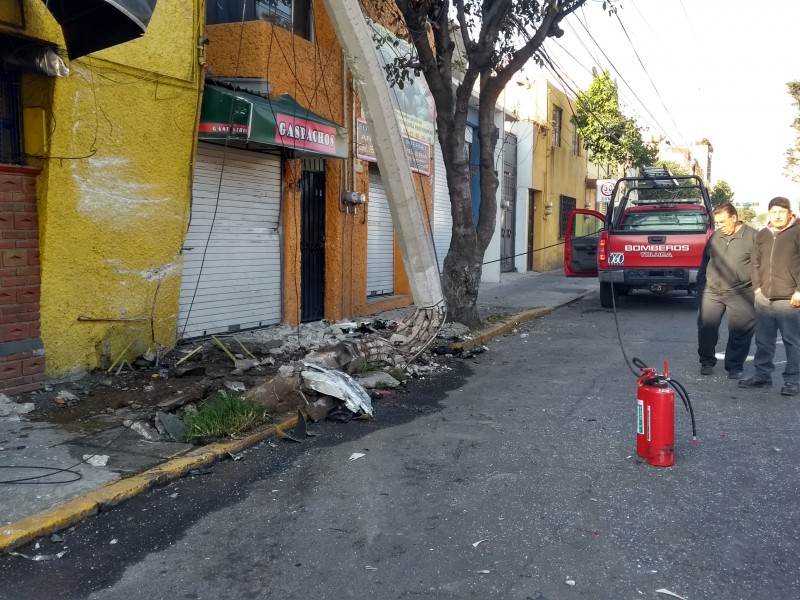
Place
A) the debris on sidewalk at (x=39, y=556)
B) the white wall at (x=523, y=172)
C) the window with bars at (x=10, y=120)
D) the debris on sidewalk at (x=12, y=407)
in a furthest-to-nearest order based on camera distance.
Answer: the white wall at (x=523, y=172)
the window with bars at (x=10, y=120)
the debris on sidewalk at (x=12, y=407)
the debris on sidewalk at (x=39, y=556)

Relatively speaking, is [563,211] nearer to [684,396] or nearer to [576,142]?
[576,142]

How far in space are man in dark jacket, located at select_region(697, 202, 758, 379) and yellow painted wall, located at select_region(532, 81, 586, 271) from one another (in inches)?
→ 563

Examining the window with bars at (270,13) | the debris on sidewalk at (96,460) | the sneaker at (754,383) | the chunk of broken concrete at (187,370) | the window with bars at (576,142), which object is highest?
the window with bars at (576,142)

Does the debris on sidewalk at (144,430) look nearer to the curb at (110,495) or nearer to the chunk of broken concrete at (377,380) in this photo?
the curb at (110,495)

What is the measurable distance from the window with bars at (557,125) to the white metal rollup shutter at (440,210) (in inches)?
376

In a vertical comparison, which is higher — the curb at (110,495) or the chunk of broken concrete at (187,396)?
the chunk of broken concrete at (187,396)

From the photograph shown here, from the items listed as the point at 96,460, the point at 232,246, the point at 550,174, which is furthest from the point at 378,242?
the point at 550,174

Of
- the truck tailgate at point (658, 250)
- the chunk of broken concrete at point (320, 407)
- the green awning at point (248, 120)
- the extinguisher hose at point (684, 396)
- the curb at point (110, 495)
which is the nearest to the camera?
the curb at point (110, 495)

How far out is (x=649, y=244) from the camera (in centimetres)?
1297

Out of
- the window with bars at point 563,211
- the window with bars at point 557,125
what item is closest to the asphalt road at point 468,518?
the window with bars at point 557,125

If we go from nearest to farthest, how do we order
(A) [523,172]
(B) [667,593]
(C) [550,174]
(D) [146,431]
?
(B) [667,593] < (D) [146,431] < (A) [523,172] < (C) [550,174]

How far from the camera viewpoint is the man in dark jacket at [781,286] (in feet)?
22.4

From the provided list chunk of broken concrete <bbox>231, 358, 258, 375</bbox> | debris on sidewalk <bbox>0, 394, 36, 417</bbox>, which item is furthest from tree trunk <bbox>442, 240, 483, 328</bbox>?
debris on sidewalk <bbox>0, 394, 36, 417</bbox>

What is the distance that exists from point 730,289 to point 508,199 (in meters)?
15.1
